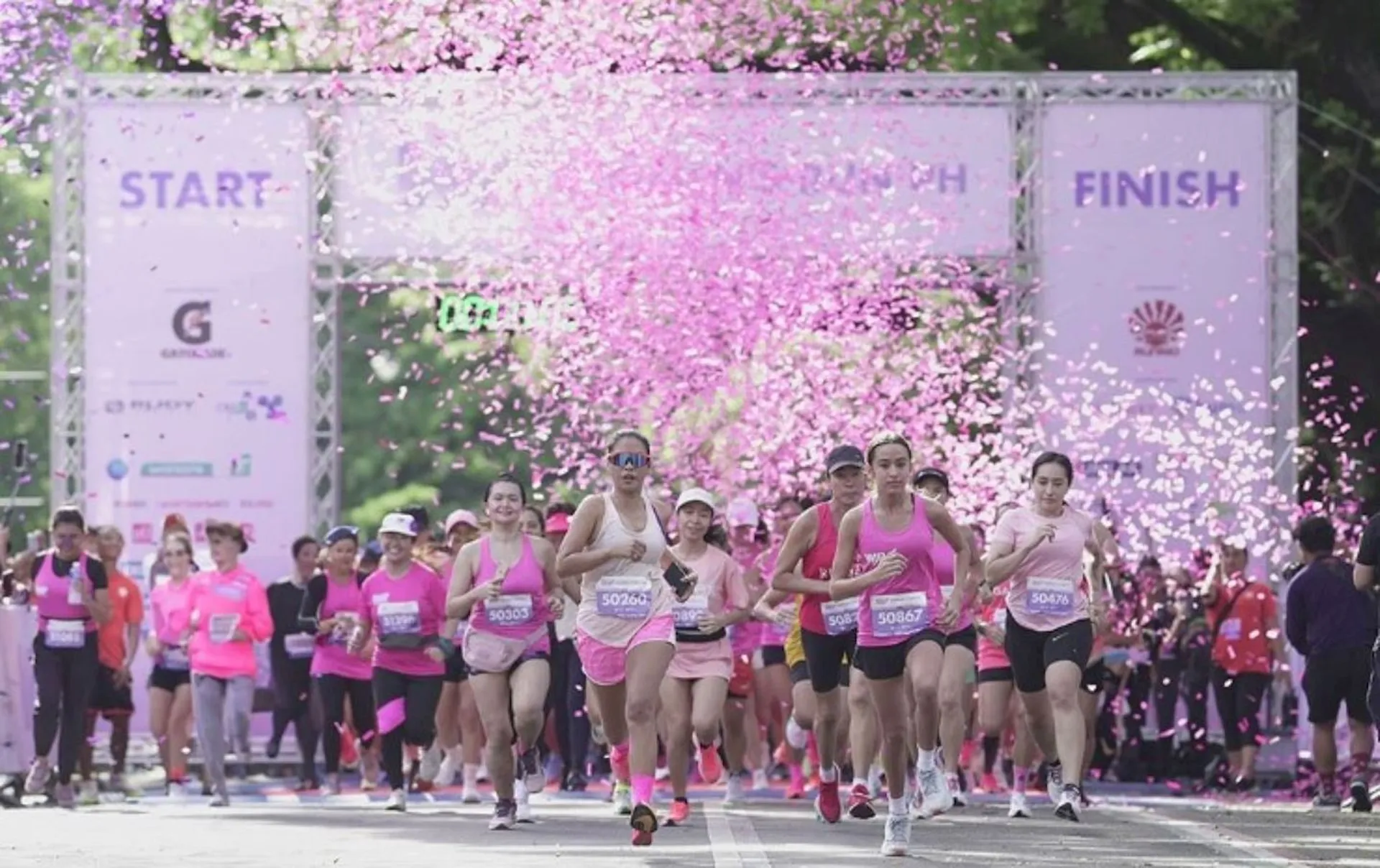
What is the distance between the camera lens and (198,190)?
1151 inches

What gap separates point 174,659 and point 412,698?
3.61 meters

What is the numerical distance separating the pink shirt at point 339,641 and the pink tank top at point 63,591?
1.72 metres

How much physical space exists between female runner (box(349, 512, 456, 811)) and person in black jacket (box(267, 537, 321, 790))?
4.09m

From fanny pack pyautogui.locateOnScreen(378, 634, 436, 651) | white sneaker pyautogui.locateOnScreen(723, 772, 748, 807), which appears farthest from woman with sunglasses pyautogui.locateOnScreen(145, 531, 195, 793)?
white sneaker pyautogui.locateOnScreen(723, 772, 748, 807)

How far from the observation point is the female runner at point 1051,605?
62.0ft

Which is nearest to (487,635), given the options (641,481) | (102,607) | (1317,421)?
(641,481)

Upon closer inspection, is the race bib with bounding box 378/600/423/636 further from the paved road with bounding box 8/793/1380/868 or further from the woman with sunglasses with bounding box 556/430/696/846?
the woman with sunglasses with bounding box 556/430/696/846

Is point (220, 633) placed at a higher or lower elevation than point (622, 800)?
higher

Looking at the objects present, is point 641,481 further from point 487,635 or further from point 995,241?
point 995,241

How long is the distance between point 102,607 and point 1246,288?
410 inches

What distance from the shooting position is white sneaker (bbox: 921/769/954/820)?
59.7ft

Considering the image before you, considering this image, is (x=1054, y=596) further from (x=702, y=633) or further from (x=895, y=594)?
(x=702, y=633)

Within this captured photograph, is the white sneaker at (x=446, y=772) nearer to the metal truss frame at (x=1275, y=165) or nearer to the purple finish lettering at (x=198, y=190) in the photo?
the purple finish lettering at (x=198, y=190)

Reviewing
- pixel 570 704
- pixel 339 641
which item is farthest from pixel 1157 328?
pixel 339 641
